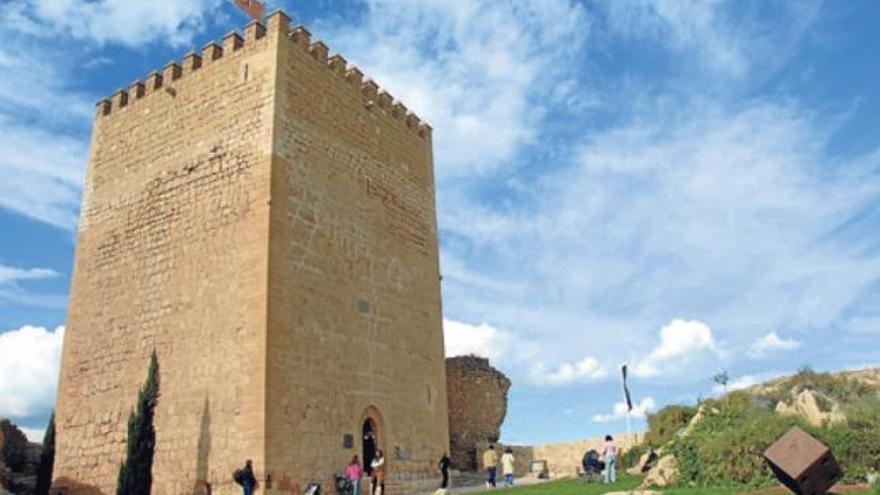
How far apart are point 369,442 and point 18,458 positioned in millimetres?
9461

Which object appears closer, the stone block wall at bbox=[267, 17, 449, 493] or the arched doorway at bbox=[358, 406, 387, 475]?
the stone block wall at bbox=[267, 17, 449, 493]

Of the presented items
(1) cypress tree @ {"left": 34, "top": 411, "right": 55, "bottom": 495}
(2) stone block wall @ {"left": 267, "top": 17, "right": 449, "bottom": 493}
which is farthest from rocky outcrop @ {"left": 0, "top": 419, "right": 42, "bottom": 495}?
(2) stone block wall @ {"left": 267, "top": 17, "right": 449, "bottom": 493}

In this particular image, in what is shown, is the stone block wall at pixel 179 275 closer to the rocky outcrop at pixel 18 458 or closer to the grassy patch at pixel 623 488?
the rocky outcrop at pixel 18 458

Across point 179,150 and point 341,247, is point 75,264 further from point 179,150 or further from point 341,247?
point 341,247

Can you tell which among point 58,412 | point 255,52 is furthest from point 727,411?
point 58,412

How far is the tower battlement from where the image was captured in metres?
15.9

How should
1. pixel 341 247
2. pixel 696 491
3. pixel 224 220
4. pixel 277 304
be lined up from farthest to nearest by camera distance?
pixel 341 247 → pixel 224 220 → pixel 277 304 → pixel 696 491

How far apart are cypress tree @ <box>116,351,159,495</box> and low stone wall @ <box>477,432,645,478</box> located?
35.5ft

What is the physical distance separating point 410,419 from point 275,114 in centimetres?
735

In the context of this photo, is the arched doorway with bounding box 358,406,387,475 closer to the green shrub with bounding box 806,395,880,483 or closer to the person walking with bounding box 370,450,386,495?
the person walking with bounding box 370,450,386,495

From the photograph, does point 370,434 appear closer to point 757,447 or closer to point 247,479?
point 247,479

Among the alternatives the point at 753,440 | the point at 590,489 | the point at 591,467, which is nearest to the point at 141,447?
the point at 590,489

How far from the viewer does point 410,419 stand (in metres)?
17.0

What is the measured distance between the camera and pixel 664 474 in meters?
13.6
